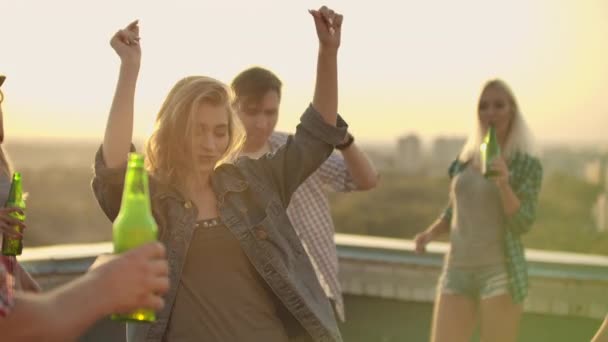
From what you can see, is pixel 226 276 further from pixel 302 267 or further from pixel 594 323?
pixel 594 323

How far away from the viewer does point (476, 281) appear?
6035 mm

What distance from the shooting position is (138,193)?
229 centimetres

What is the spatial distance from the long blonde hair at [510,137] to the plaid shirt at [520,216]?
0.15 ft

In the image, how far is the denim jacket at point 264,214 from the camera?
350cm

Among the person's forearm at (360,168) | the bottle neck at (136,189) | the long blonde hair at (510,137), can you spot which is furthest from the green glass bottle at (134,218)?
the long blonde hair at (510,137)

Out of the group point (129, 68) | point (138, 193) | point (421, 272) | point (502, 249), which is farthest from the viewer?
point (421, 272)

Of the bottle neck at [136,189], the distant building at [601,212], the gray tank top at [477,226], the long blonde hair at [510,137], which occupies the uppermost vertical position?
the bottle neck at [136,189]

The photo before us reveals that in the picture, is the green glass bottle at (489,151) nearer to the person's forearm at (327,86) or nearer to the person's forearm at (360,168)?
the person's forearm at (360,168)

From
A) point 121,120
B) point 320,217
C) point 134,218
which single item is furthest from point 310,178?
point 134,218

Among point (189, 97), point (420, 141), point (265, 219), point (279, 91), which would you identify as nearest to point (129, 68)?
point (189, 97)

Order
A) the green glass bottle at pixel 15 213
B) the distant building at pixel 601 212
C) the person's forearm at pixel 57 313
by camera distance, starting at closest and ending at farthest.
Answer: the person's forearm at pixel 57 313
the green glass bottle at pixel 15 213
the distant building at pixel 601 212

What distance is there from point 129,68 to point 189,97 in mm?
255

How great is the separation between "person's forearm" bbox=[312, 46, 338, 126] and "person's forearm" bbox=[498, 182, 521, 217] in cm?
249

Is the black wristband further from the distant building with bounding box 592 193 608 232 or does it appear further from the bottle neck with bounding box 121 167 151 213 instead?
the distant building with bounding box 592 193 608 232
